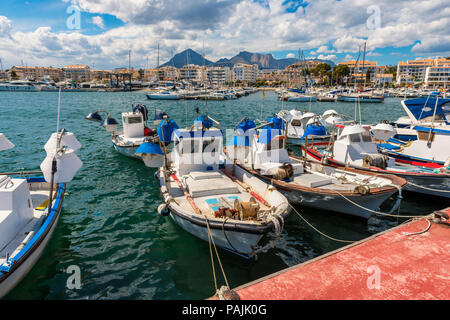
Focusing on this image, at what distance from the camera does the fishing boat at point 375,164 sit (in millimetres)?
13617

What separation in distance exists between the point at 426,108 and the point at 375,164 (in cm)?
1701

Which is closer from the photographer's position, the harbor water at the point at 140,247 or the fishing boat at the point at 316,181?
the harbor water at the point at 140,247

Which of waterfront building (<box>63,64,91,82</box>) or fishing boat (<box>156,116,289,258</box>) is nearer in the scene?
fishing boat (<box>156,116,289,258</box>)

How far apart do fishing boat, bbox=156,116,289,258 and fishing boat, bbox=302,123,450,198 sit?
659 cm

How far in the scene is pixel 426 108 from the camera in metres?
26.2

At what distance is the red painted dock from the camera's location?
18.0 ft

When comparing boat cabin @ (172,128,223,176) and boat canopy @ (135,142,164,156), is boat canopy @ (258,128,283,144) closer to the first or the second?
boat cabin @ (172,128,223,176)

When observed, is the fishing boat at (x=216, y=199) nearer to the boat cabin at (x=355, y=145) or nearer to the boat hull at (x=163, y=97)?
the boat cabin at (x=355, y=145)

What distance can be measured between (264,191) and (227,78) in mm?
184928

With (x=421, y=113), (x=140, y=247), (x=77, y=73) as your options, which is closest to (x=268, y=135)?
(x=140, y=247)

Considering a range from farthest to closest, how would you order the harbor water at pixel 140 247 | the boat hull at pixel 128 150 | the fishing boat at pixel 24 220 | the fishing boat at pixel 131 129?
the boat hull at pixel 128 150 → the fishing boat at pixel 131 129 → the harbor water at pixel 140 247 → the fishing boat at pixel 24 220

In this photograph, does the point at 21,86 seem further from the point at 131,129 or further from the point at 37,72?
the point at 131,129

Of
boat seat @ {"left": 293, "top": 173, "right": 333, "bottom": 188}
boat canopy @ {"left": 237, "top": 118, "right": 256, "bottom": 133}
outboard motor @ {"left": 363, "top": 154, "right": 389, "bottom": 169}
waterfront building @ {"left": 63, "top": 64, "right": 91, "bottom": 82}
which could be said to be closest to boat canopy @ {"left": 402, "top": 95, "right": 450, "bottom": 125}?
outboard motor @ {"left": 363, "top": 154, "right": 389, "bottom": 169}

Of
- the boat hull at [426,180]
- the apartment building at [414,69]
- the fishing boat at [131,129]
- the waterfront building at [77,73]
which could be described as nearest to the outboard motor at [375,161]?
the boat hull at [426,180]
